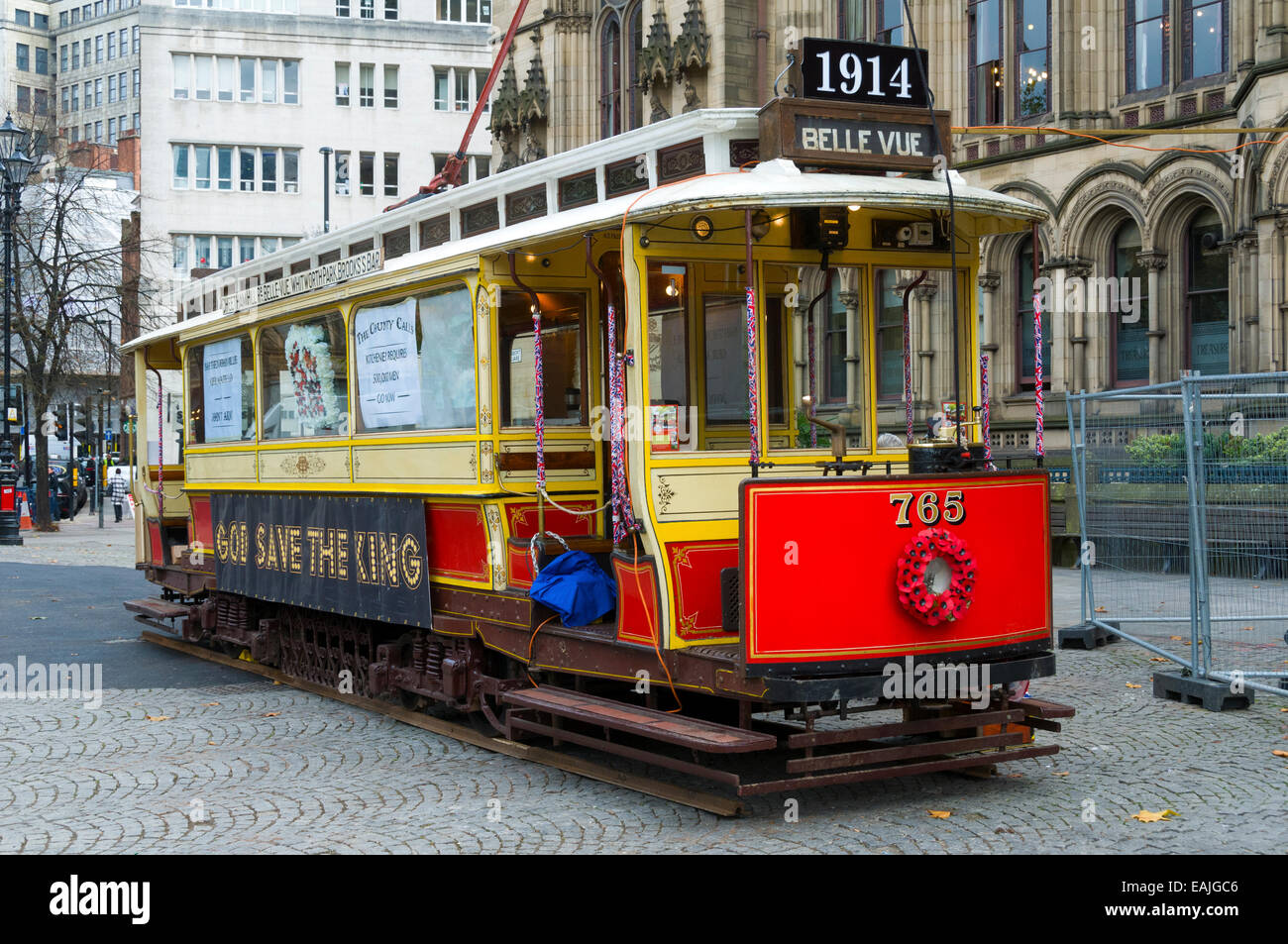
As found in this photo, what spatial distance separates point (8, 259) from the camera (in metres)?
30.4

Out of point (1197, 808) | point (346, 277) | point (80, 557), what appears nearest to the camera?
point (1197, 808)

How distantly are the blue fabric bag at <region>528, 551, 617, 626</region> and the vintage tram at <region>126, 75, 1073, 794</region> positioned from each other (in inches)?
1.0

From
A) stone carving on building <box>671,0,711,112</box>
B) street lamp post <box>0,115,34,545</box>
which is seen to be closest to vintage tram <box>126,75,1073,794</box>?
stone carving on building <box>671,0,711,112</box>

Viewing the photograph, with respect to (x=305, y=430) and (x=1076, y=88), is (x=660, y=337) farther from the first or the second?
(x=1076, y=88)

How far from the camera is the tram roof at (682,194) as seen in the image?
7.73 metres

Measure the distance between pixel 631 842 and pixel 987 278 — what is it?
2120cm

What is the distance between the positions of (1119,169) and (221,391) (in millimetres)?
16702

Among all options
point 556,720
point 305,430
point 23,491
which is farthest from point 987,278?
point 23,491

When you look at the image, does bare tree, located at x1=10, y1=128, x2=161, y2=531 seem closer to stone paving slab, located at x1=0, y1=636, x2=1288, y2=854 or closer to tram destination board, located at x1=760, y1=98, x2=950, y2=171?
stone paving slab, located at x1=0, y1=636, x2=1288, y2=854

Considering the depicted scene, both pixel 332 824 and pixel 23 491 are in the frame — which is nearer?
pixel 332 824

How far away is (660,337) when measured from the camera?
8.93 metres

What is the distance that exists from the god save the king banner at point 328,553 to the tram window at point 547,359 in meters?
1.17

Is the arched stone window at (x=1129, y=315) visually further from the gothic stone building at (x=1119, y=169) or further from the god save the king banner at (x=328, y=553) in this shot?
the god save the king banner at (x=328, y=553)

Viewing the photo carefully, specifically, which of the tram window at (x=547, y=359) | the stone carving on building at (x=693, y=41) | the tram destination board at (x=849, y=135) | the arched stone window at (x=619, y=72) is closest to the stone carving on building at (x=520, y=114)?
the arched stone window at (x=619, y=72)
